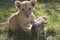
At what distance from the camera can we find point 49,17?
15.5 feet

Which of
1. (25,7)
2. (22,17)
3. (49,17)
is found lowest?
(49,17)

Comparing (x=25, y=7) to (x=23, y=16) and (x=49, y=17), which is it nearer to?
(x=23, y=16)

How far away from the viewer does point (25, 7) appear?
3.75m

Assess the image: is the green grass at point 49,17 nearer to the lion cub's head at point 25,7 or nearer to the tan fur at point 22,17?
the tan fur at point 22,17

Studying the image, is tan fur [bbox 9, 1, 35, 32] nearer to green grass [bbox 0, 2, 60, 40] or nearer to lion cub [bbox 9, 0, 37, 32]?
lion cub [bbox 9, 0, 37, 32]

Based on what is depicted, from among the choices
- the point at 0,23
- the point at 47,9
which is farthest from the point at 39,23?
the point at 47,9

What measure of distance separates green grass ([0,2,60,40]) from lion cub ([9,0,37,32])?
263mm

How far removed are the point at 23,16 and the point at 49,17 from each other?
103 centimetres

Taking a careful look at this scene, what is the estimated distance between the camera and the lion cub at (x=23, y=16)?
3.76 metres

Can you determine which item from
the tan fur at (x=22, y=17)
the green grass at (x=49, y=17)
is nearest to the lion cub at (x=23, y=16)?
the tan fur at (x=22, y=17)

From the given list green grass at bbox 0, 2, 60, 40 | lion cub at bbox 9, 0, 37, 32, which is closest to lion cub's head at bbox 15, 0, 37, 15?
lion cub at bbox 9, 0, 37, 32

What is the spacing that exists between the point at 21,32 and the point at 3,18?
2.87 ft

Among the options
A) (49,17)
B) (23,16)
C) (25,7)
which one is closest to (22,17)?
(23,16)

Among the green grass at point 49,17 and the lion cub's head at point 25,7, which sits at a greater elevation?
the lion cub's head at point 25,7
